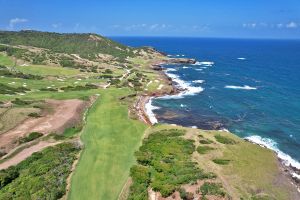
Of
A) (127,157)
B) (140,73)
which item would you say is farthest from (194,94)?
(127,157)

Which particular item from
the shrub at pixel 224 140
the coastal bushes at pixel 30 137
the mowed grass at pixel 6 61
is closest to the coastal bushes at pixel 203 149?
the shrub at pixel 224 140

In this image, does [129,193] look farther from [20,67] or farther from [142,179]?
[20,67]

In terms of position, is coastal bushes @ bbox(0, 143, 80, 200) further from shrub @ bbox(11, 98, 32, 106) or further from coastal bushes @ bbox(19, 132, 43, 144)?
shrub @ bbox(11, 98, 32, 106)

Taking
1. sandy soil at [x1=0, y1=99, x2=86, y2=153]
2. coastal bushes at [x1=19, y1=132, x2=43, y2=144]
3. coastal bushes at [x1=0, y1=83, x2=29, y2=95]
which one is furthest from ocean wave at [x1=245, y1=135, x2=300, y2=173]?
coastal bushes at [x1=0, y1=83, x2=29, y2=95]

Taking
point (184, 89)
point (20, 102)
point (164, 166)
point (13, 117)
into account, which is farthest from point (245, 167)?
point (184, 89)

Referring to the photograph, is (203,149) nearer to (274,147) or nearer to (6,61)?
(274,147)

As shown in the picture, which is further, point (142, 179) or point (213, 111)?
point (213, 111)

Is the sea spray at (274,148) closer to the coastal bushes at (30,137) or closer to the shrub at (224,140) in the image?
the shrub at (224,140)
